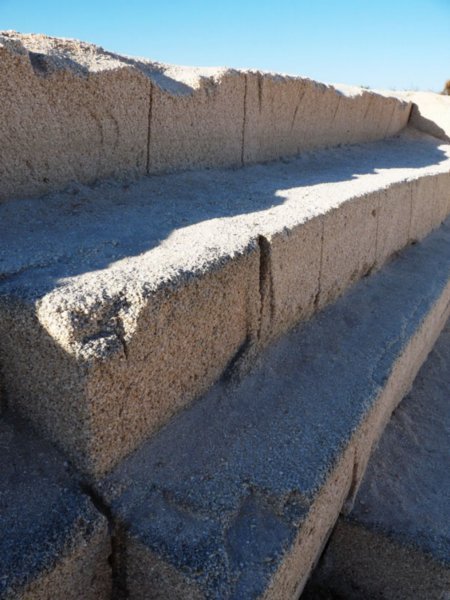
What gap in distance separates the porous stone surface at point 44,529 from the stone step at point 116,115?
3.38 feet

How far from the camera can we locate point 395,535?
2.05m

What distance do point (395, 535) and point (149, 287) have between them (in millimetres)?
1385

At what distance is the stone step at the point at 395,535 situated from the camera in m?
2.04

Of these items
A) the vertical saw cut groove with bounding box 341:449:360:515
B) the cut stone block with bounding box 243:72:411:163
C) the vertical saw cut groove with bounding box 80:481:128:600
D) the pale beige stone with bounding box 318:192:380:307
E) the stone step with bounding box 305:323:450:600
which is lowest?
the stone step with bounding box 305:323:450:600

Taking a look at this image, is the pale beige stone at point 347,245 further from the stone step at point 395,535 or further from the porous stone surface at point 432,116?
the porous stone surface at point 432,116

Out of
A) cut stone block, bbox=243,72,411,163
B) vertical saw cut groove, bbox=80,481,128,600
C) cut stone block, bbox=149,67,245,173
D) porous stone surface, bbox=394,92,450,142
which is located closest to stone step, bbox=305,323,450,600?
vertical saw cut groove, bbox=80,481,128,600

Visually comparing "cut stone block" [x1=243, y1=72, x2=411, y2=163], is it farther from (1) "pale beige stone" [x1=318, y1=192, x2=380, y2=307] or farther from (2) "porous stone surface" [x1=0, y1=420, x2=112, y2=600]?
(2) "porous stone surface" [x1=0, y1=420, x2=112, y2=600]

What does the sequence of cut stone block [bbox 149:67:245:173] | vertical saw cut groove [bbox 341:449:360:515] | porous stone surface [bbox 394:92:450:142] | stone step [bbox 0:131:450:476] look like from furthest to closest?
porous stone surface [bbox 394:92:450:142] < cut stone block [bbox 149:67:245:173] < vertical saw cut groove [bbox 341:449:360:515] < stone step [bbox 0:131:450:476]

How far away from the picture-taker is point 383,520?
2.12 meters

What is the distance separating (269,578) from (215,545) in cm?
16

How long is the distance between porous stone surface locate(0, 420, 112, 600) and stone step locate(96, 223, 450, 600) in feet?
0.24

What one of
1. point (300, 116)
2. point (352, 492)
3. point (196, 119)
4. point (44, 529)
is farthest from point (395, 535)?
point (300, 116)

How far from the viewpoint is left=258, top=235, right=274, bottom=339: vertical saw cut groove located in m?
1.97

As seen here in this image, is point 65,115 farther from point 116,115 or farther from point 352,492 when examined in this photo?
point 352,492
